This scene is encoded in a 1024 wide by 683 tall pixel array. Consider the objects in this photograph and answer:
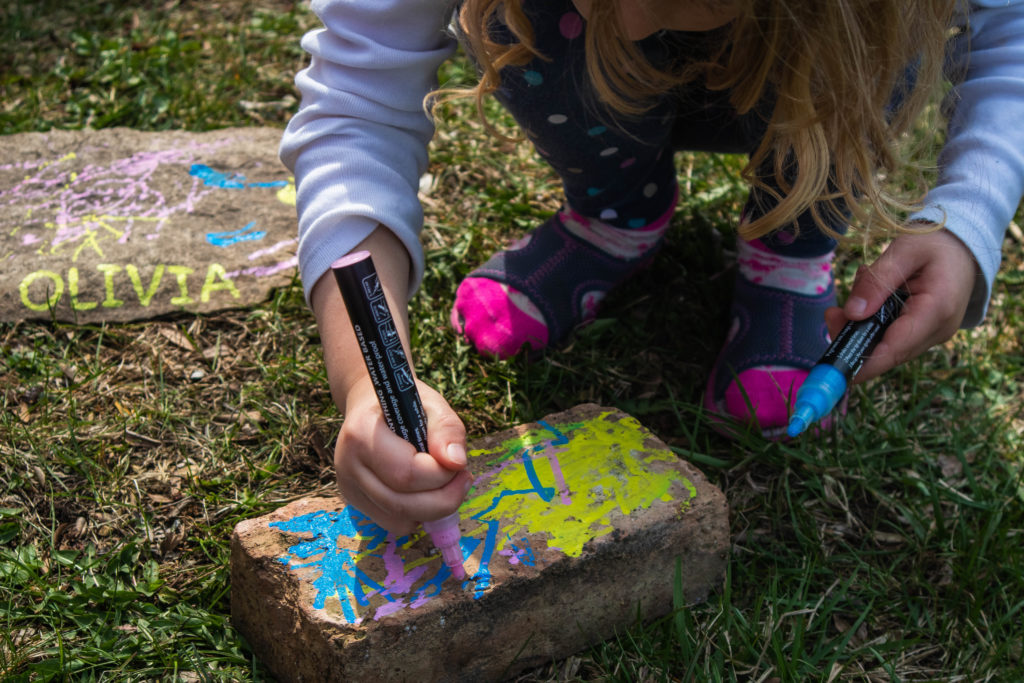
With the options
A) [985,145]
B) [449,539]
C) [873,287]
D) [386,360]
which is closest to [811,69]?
[873,287]

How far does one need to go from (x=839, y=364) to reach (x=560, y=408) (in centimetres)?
52

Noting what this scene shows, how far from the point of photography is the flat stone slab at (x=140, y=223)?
1736mm

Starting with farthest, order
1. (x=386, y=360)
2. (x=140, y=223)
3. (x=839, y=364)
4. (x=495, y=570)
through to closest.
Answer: (x=140, y=223), (x=839, y=364), (x=495, y=570), (x=386, y=360)

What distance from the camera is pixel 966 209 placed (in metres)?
1.36

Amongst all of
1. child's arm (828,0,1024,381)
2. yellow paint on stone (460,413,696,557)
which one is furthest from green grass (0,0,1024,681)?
child's arm (828,0,1024,381)

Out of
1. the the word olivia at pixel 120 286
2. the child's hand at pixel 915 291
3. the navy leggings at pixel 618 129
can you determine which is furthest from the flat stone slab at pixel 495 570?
the the word olivia at pixel 120 286

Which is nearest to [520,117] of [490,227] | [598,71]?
[598,71]

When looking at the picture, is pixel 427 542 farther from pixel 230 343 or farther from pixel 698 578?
pixel 230 343

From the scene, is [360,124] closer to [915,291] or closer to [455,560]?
[455,560]

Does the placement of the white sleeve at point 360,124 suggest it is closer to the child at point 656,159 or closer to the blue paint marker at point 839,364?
the child at point 656,159

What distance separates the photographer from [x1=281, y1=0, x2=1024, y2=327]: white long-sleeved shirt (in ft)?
4.36

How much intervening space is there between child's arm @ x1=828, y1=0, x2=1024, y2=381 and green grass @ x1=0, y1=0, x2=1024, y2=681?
28cm

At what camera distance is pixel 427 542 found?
1.20 metres

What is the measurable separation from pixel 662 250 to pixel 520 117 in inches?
21.1
